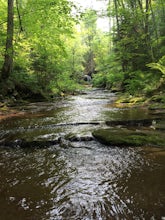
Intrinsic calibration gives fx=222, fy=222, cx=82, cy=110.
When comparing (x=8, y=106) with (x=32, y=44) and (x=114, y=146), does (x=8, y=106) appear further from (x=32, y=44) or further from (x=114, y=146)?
(x=114, y=146)

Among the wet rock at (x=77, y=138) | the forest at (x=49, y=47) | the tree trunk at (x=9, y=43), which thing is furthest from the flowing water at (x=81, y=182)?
the tree trunk at (x=9, y=43)

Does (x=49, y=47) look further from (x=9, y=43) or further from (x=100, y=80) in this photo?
(x=100, y=80)

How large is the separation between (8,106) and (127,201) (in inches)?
379

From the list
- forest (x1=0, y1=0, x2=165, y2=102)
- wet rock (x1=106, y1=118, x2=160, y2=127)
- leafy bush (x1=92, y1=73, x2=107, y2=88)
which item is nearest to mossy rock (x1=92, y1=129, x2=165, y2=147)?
wet rock (x1=106, y1=118, x2=160, y2=127)

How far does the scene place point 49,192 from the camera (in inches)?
118

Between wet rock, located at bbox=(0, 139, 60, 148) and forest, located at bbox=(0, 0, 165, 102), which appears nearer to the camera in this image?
wet rock, located at bbox=(0, 139, 60, 148)

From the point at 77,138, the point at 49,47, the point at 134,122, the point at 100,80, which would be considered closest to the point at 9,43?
the point at 49,47

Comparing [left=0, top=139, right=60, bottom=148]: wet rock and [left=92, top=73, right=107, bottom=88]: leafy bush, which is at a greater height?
[left=92, top=73, right=107, bottom=88]: leafy bush

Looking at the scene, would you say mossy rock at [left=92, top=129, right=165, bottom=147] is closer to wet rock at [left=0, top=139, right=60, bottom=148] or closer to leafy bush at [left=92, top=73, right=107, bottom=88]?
wet rock at [left=0, top=139, right=60, bottom=148]

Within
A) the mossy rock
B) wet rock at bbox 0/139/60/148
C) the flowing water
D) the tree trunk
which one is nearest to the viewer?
the flowing water

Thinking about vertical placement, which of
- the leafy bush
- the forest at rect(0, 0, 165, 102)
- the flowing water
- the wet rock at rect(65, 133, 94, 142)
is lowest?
the flowing water

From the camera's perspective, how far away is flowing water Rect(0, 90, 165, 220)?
8.30ft

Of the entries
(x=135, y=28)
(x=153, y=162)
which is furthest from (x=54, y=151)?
(x=135, y=28)

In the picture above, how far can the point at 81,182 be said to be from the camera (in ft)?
10.7
